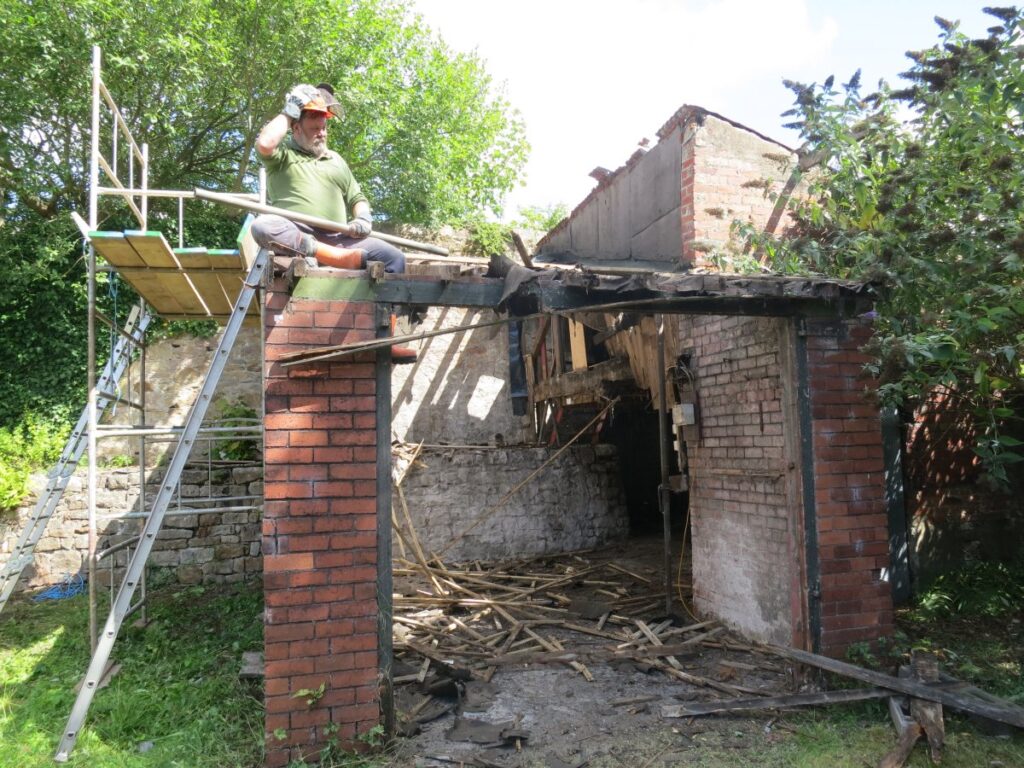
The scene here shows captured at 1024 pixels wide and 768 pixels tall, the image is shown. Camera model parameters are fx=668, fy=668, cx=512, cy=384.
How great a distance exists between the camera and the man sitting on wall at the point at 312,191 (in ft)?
13.4

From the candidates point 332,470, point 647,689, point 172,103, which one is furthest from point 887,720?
point 172,103

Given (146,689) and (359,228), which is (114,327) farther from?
(146,689)

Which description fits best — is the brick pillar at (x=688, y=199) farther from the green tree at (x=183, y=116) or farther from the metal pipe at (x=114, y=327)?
the green tree at (x=183, y=116)

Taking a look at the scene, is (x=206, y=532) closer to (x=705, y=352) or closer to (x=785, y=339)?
(x=705, y=352)

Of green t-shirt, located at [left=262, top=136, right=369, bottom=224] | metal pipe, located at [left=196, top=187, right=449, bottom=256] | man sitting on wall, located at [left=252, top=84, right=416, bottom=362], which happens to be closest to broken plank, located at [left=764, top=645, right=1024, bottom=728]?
man sitting on wall, located at [left=252, top=84, right=416, bottom=362]

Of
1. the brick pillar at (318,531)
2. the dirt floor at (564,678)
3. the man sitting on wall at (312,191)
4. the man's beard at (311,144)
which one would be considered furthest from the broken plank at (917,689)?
the man's beard at (311,144)

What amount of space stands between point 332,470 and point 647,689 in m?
2.90

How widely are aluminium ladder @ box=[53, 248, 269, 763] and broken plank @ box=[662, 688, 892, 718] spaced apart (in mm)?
3466

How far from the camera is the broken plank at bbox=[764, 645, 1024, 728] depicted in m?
3.81

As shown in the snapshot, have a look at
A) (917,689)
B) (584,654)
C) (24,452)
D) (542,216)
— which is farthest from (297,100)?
(542,216)

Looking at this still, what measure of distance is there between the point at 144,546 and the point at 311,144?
2.86 meters

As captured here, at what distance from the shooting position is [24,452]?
9.45 metres

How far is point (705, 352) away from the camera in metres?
6.19

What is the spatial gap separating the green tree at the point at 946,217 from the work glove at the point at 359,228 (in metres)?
3.34
